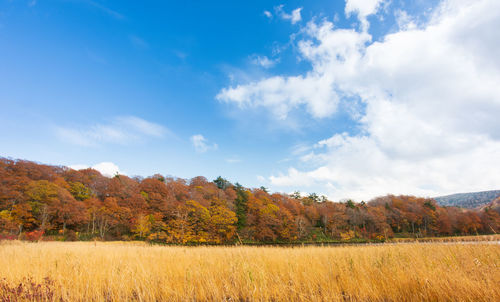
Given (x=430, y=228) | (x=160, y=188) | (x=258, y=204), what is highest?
(x=160, y=188)

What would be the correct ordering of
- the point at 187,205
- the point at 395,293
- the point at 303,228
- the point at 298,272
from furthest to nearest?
the point at 303,228 < the point at 187,205 < the point at 298,272 < the point at 395,293

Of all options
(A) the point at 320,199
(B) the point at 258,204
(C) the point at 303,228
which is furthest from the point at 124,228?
(A) the point at 320,199

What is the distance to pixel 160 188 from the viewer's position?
200 ft

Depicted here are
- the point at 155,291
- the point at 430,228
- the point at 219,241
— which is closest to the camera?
the point at 155,291

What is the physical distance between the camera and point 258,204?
189 feet

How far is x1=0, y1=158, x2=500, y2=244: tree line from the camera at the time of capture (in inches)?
1615

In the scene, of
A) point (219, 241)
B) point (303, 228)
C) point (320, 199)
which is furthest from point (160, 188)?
point (320, 199)

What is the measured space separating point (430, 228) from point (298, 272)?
284 feet

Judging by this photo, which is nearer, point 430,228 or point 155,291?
point 155,291

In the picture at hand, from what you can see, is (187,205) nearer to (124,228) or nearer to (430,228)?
(124,228)

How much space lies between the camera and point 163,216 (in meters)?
48.6

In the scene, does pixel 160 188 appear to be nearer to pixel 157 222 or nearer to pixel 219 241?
pixel 157 222

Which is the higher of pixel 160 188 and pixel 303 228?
pixel 160 188

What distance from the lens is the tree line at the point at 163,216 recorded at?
135ft
